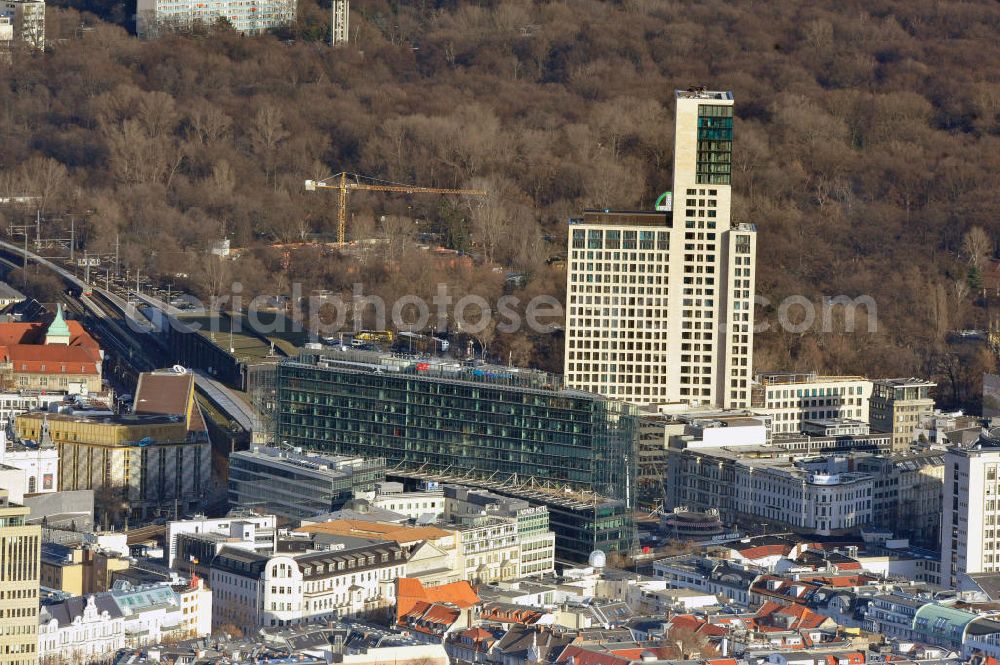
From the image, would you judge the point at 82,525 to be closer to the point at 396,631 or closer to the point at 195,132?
the point at 396,631

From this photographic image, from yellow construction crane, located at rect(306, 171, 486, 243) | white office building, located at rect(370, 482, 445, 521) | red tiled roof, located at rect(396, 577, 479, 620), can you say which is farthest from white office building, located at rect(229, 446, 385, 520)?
yellow construction crane, located at rect(306, 171, 486, 243)

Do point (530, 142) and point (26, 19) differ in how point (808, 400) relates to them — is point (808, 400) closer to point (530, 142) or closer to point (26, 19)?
point (530, 142)

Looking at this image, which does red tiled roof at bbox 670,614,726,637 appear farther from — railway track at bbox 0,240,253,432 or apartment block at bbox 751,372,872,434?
railway track at bbox 0,240,253,432

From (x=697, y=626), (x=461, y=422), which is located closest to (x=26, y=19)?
(x=461, y=422)

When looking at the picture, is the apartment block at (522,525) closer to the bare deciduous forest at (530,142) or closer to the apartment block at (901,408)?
the apartment block at (901,408)

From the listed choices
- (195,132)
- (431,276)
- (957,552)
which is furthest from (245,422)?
(195,132)

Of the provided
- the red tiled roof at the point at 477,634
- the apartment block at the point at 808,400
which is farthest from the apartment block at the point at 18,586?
the apartment block at the point at 808,400
